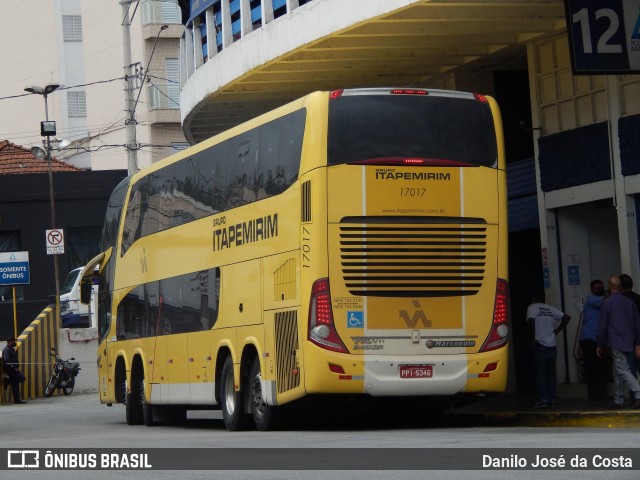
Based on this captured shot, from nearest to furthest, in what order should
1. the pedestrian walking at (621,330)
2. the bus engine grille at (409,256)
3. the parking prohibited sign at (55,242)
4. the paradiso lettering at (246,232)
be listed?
the bus engine grille at (409,256), the paradiso lettering at (246,232), the pedestrian walking at (621,330), the parking prohibited sign at (55,242)

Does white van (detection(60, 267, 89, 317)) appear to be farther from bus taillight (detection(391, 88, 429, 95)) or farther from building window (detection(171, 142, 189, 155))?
bus taillight (detection(391, 88, 429, 95))

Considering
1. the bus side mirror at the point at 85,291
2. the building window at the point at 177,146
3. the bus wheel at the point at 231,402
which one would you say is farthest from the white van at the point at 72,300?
the bus wheel at the point at 231,402

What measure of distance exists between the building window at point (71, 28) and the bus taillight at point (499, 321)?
60.6 meters

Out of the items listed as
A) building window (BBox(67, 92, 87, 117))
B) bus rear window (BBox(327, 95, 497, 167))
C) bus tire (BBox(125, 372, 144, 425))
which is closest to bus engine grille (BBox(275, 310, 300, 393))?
bus rear window (BBox(327, 95, 497, 167))

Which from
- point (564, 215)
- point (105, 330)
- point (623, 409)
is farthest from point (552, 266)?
point (105, 330)

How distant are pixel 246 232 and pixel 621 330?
5.09 meters

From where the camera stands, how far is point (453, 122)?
1834cm

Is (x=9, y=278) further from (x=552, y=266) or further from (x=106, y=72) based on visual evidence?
(x=106, y=72)

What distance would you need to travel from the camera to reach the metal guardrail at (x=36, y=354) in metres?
38.3

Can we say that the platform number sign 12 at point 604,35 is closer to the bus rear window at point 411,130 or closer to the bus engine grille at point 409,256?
the bus rear window at point 411,130

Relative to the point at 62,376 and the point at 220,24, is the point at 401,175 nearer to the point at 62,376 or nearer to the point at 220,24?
the point at 220,24

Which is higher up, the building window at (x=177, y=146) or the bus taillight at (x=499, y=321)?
the building window at (x=177, y=146)

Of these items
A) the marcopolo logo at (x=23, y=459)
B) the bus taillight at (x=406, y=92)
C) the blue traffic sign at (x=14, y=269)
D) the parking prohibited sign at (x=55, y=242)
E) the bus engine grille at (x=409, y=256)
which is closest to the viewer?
the marcopolo logo at (x=23, y=459)

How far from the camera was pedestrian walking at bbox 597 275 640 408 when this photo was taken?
63.7ft
